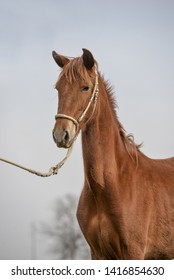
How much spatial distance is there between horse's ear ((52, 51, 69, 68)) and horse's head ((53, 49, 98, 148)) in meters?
0.17

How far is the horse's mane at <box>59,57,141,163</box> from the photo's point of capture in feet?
17.0

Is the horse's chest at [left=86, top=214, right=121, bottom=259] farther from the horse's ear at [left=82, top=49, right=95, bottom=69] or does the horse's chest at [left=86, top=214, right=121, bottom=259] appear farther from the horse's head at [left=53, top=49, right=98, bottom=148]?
the horse's ear at [left=82, top=49, right=95, bottom=69]

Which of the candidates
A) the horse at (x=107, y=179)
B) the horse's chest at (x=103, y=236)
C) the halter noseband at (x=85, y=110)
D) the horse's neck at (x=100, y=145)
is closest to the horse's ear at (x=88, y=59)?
the horse at (x=107, y=179)

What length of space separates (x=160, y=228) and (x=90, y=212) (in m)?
0.94

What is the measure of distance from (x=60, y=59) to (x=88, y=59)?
54 cm

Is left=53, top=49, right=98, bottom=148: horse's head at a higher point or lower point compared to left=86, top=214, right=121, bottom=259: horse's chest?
higher

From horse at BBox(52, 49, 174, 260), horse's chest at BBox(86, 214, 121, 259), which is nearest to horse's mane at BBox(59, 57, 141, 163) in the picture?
horse at BBox(52, 49, 174, 260)

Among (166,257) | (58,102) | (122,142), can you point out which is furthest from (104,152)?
(166,257)

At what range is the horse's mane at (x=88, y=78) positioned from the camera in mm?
5188

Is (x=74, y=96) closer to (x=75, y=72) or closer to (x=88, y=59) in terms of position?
(x=75, y=72)

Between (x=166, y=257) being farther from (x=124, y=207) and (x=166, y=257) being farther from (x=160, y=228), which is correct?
(x=124, y=207)

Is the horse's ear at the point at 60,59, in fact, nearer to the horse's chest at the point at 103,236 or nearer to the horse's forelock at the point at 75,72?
the horse's forelock at the point at 75,72

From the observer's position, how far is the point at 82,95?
5164 millimetres
